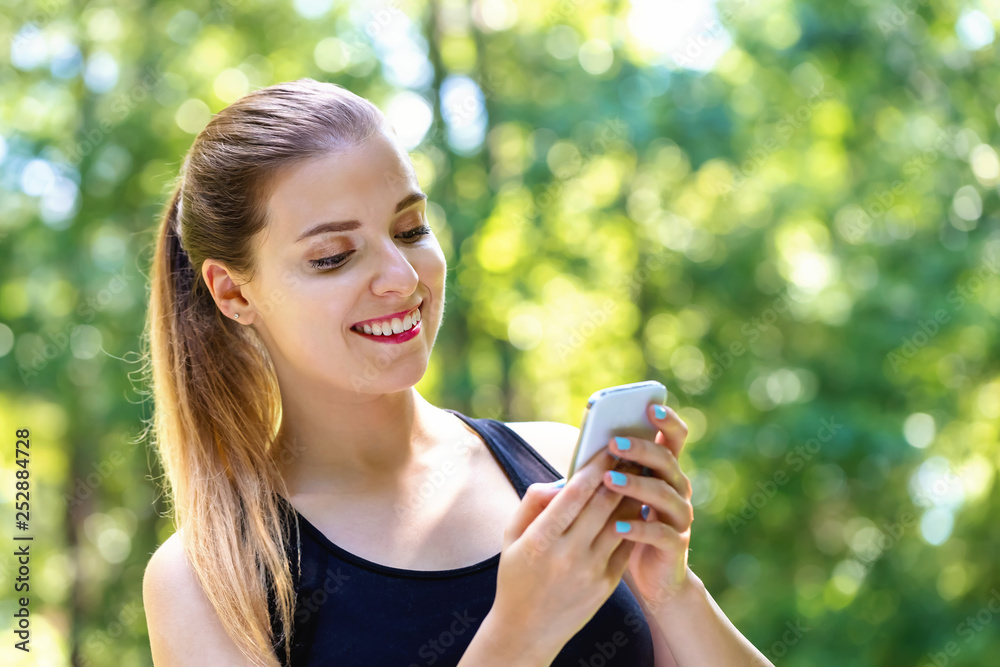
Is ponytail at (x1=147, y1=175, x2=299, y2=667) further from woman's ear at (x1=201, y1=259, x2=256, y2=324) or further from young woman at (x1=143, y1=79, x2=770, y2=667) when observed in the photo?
woman's ear at (x1=201, y1=259, x2=256, y2=324)

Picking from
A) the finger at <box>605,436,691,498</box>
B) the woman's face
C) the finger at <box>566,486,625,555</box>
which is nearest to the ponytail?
the woman's face

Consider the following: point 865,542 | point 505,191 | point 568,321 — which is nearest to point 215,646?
point 505,191

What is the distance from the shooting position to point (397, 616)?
1.44 metres

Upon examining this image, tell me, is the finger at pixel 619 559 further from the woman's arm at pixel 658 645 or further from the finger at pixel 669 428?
the woman's arm at pixel 658 645

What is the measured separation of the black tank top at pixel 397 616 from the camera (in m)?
1.42

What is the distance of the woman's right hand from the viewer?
1.26 meters

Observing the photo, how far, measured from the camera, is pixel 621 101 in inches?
229

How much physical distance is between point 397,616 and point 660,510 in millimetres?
463

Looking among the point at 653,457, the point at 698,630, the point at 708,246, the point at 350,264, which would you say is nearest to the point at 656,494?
the point at 653,457

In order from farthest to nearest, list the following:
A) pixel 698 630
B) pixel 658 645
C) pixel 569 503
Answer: pixel 658 645 < pixel 698 630 < pixel 569 503

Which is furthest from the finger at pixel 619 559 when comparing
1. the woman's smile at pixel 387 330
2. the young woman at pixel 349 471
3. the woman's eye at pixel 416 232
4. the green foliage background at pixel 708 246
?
the green foliage background at pixel 708 246

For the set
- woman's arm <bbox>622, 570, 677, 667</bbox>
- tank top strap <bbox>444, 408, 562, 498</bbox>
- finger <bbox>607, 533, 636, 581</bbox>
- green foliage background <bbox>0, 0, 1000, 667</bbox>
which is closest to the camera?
finger <bbox>607, 533, 636, 581</bbox>

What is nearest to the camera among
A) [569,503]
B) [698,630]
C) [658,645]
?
[569,503]

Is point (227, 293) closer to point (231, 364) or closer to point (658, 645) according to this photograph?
point (231, 364)
